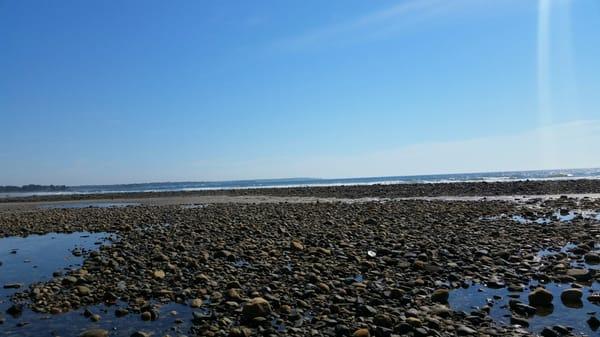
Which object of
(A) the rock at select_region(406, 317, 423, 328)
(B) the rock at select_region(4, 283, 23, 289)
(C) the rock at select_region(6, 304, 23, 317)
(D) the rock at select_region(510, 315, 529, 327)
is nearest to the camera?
(A) the rock at select_region(406, 317, 423, 328)

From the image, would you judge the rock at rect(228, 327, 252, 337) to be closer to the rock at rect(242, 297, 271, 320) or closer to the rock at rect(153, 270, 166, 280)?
the rock at rect(242, 297, 271, 320)

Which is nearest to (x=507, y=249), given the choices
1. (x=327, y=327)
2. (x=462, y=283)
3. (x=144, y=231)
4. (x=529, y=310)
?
(x=462, y=283)

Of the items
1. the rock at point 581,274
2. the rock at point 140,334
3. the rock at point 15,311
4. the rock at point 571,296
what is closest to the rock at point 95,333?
the rock at point 140,334

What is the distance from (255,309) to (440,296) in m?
3.53

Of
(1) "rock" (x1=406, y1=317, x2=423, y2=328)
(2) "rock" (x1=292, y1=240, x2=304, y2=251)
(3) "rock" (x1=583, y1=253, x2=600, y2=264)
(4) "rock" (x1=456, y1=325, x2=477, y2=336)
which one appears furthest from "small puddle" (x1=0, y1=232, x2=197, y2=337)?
(3) "rock" (x1=583, y1=253, x2=600, y2=264)

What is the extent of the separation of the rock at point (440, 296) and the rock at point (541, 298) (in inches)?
56.9

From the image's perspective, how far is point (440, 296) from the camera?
8031mm

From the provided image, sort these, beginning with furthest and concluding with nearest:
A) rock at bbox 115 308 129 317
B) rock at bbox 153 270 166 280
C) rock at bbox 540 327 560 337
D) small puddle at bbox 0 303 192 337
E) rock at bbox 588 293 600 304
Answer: rock at bbox 153 270 166 280 → rock at bbox 115 308 129 317 → rock at bbox 588 293 600 304 → small puddle at bbox 0 303 192 337 → rock at bbox 540 327 560 337

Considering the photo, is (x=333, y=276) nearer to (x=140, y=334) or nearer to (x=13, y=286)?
(x=140, y=334)

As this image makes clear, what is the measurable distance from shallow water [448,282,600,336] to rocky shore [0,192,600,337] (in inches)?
5.7

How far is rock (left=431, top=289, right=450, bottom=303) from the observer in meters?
7.96

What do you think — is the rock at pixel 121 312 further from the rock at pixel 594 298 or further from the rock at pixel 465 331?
the rock at pixel 594 298

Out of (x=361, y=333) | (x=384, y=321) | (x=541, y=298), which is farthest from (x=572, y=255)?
(x=361, y=333)

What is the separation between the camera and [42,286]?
9695 millimetres
